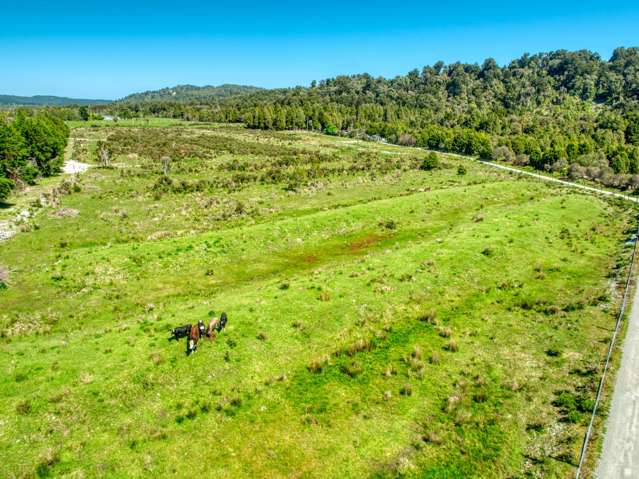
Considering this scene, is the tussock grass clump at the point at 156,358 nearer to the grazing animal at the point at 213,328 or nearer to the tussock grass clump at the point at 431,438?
the grazing animal at the point at 213,328

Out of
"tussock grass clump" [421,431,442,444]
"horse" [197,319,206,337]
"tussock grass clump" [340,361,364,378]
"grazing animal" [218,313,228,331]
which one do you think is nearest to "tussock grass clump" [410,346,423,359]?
"tussock grass clump" [340,361,364,378]

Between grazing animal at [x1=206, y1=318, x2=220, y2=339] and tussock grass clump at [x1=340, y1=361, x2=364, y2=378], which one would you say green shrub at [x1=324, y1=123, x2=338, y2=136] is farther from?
tussock grass clump at [x1=340, y1=361, x2=364, y2=378]

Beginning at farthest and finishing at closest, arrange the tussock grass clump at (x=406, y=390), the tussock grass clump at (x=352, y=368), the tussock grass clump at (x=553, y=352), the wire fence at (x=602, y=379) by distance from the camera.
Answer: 1. the tussock grass clump at (x=553, y=352)
2. the tussock grass clump at (x=352, y=368)
3. the tussock grass clump at (x=406, y=390)
4. the wire fence at (x=602, y=379)

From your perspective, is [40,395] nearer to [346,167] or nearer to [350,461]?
[350,461]

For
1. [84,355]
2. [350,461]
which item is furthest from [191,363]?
[350,461]

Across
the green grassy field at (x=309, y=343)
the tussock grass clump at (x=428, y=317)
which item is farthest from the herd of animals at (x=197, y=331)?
the tussock grass clump at (x=428, y=317)

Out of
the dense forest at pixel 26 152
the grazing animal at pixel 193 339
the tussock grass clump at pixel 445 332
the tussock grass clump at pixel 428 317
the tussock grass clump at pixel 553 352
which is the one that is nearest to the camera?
the grazing animal at pixel 193 339

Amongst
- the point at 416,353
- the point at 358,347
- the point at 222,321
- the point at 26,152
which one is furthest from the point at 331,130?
the point at 416,353

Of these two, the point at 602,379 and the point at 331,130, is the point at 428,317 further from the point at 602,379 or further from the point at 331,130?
the point at 331,130
